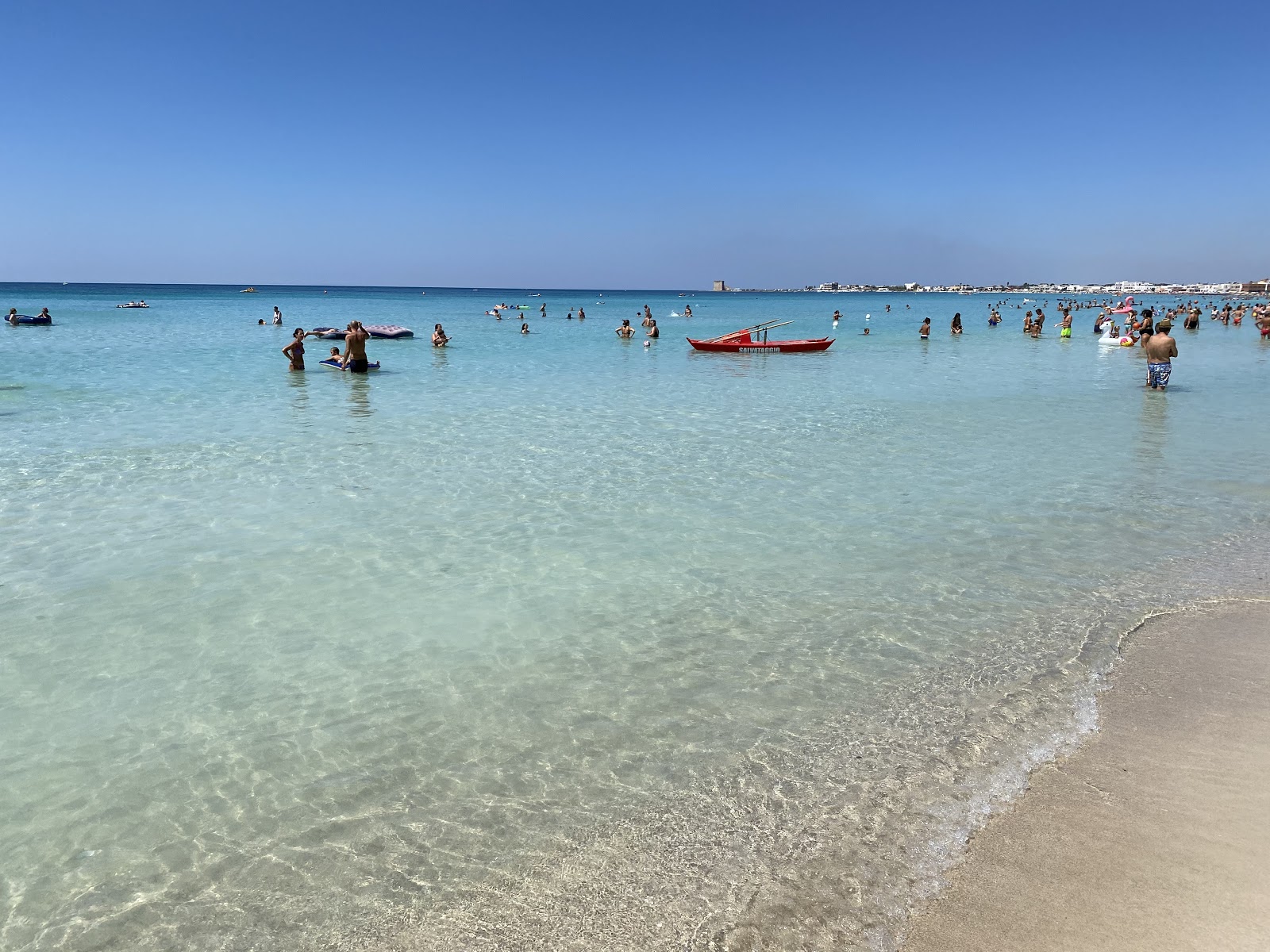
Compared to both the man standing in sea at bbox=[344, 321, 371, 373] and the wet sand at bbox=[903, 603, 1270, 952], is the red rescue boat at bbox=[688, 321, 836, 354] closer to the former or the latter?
the man standing in sea at bbox=[344, 321, 371, 373]

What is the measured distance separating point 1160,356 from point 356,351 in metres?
22.9

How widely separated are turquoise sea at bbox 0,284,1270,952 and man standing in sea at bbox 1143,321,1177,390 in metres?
7.80

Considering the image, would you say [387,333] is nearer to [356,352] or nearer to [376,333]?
[376,333]

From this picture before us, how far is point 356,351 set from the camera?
24.3 meters

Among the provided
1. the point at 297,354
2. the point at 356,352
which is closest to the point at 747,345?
the point at 356,352

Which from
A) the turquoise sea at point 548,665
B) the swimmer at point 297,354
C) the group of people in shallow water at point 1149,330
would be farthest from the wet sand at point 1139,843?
the swimmer at point 297,354

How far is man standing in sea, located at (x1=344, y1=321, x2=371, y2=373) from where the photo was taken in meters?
24.2

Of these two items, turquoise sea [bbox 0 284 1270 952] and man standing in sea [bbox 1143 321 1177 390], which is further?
man standing in sea [bbox 1143 321 1177 390]

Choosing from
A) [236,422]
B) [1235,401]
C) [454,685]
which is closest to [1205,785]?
[454,685]

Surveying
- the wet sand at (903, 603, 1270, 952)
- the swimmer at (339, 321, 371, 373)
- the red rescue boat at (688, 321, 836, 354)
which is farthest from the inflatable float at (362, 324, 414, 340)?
the wet sand at (903, 603, 1270, 952)

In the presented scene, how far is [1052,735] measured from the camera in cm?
491

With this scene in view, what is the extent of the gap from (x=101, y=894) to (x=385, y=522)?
599cm

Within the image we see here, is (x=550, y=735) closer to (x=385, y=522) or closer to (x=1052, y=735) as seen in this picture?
(x=1052, y=735)

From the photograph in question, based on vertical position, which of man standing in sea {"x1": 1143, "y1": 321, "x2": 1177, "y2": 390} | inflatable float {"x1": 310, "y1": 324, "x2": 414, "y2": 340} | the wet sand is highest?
inflatable float {"x1": 310, "y1": 324, "x2": 414, "y2": 340}
